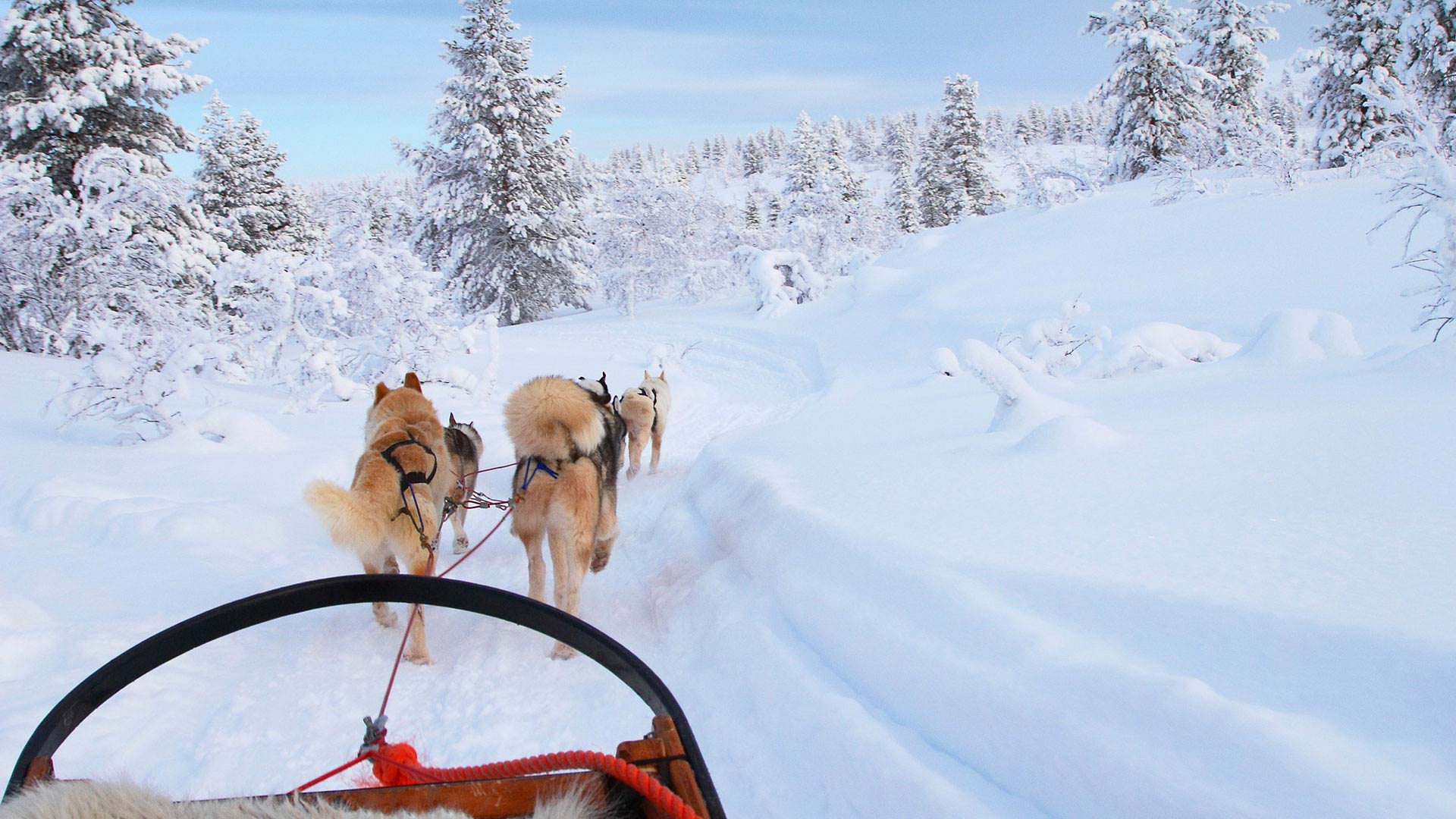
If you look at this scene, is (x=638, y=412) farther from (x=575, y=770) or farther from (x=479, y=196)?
(x=479, y=196)

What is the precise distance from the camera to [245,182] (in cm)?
2662

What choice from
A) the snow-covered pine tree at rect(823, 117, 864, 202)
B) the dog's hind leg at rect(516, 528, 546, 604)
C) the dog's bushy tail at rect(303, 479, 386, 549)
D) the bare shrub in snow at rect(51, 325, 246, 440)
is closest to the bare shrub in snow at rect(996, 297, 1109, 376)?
the dog's hind leg at rect(516, 528, 546, 604)

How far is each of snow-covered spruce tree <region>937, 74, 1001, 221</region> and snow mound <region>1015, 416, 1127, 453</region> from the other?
3370 centimetres

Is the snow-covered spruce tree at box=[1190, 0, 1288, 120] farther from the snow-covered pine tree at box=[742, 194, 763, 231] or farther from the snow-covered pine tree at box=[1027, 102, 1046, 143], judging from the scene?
the snow-covered pine tree at box=[1027, 102, 1046, 143]

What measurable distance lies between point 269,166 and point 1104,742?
3357 cm

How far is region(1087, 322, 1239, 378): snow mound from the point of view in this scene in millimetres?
5992

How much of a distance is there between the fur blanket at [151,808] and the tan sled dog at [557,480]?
2.71 metres

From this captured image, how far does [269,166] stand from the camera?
2736 cm

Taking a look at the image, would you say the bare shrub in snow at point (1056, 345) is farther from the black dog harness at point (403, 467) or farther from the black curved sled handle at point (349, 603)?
the black curved sled handle at point (349, 603)

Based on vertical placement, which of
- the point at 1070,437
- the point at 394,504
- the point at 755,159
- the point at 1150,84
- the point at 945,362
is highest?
the point at 755,159

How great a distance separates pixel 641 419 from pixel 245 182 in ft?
91.6

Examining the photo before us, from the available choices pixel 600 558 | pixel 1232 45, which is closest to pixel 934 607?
pixel 600 558

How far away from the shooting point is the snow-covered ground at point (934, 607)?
1709 millimetres

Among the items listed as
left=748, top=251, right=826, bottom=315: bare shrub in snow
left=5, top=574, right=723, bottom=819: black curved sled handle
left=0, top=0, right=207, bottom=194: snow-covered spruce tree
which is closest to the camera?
left=5, top=574, right=723, bottom=819: black curved sled handle
